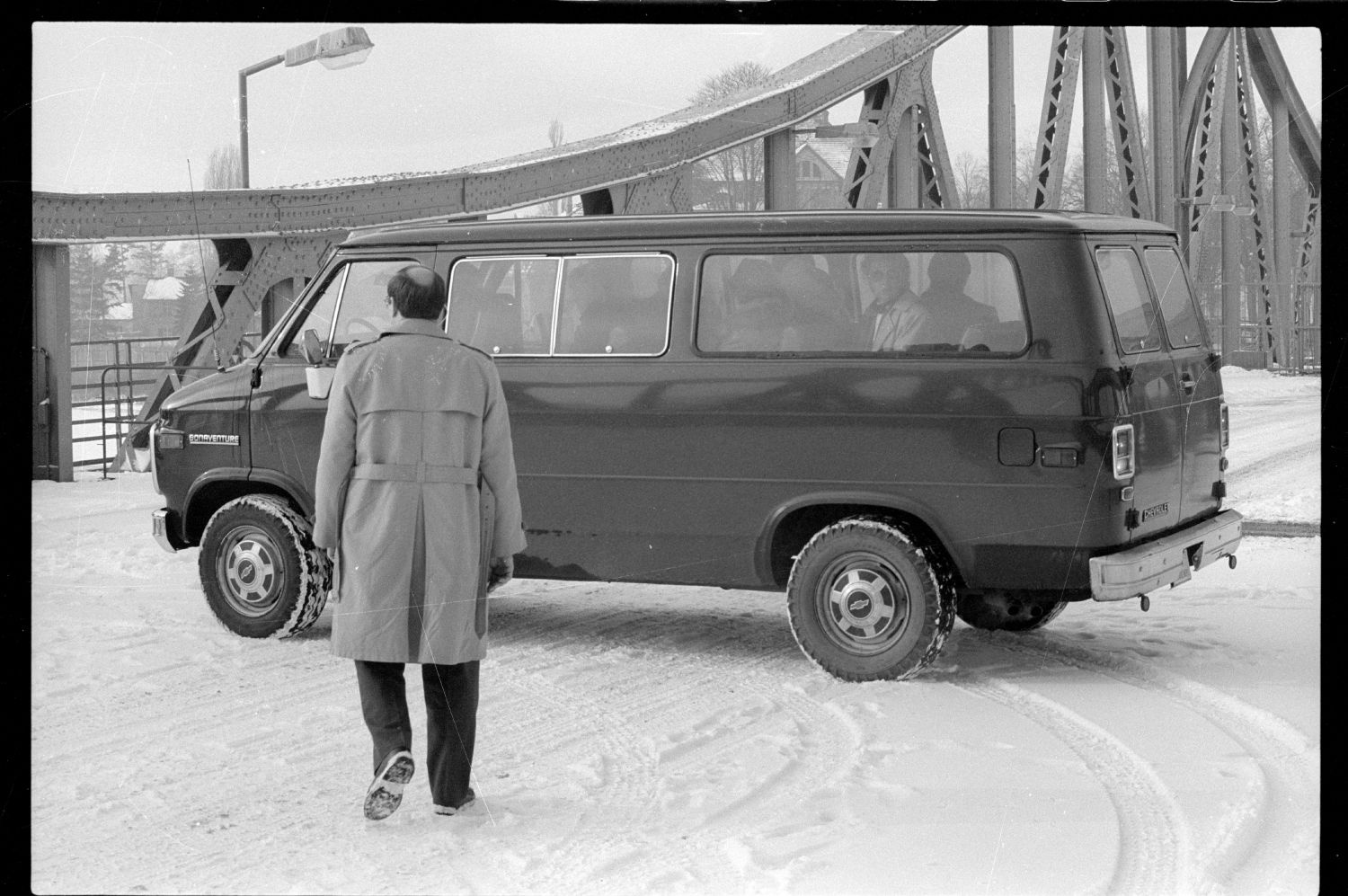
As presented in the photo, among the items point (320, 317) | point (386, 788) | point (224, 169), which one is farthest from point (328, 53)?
point (320, 317)

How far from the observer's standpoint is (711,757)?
572cm

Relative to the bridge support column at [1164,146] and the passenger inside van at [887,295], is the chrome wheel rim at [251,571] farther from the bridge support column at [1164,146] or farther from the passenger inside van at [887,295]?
the bridge support column at [1164,146]

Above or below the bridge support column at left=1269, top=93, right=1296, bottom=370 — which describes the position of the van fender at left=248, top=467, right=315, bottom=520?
below

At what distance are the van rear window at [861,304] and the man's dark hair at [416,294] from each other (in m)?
2.51

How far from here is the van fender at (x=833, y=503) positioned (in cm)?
684

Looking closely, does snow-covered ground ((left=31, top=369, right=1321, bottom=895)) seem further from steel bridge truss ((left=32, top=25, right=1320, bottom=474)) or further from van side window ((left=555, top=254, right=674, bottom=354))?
van side window ((left=555, top=254, right=674, bottom=354))

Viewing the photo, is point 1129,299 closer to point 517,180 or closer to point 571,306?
point 571,306

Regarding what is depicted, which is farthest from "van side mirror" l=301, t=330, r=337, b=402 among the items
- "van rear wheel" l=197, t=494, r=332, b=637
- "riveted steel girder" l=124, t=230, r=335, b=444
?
"riveted steel girder" l=124, t=230, r=335, b=444

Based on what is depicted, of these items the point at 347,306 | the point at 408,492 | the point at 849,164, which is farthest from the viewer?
the point at 347,306

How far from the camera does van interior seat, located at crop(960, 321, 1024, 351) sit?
6.79m

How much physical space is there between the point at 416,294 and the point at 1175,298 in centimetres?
414

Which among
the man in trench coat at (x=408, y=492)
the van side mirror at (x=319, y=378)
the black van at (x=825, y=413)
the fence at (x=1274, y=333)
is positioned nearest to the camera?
the fence at (x=1274, y=333)

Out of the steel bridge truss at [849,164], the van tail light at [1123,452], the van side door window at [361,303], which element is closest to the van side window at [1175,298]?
the steel bridge truss at [849,164]

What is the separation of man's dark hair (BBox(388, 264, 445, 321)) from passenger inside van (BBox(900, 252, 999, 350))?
2649mm
